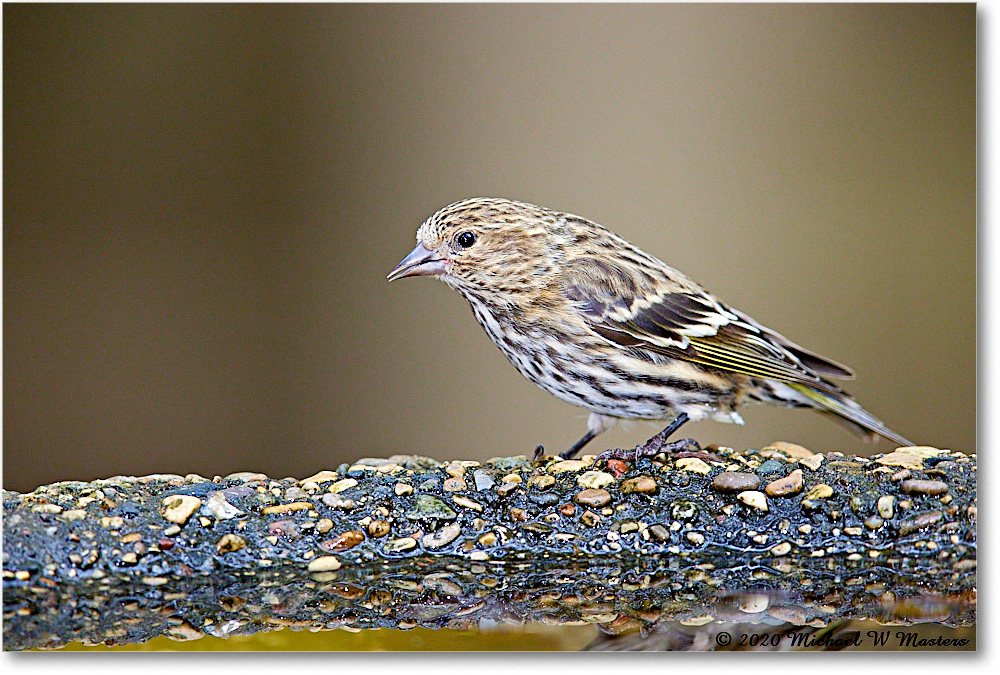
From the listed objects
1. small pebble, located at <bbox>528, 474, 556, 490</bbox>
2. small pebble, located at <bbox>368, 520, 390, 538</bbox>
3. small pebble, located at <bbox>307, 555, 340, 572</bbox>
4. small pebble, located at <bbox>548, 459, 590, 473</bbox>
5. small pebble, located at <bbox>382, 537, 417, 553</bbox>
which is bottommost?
small pebble, located at <bbox>307, 555, 340, 572</bbox>

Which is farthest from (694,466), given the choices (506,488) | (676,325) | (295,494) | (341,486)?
(295,494)

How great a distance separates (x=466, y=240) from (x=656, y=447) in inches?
27.6

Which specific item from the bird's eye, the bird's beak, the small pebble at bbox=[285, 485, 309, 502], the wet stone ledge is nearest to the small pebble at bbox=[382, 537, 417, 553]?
the wet stone ledge

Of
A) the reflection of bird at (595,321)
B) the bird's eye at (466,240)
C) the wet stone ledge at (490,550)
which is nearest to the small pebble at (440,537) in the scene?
the wet stone ledge at (490,550)

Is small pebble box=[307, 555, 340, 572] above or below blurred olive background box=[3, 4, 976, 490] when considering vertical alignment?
below

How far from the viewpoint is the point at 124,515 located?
2092 millimetres

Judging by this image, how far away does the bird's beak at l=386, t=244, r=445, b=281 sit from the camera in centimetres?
230

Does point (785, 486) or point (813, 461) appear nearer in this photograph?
point (785, 486)

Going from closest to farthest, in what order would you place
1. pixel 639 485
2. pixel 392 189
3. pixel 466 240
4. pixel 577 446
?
pixel 639 485, pixel 466 240, pixel 577 446, pixel 392 189

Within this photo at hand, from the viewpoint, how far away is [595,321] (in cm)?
237

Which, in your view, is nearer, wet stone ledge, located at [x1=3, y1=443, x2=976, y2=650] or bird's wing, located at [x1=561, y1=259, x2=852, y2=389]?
wet stone ledge, located at [x1=3, y1=443, x2=976, y2=650]

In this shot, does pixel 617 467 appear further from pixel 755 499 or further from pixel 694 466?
pixel 755 499

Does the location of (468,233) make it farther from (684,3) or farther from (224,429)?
(224,429)

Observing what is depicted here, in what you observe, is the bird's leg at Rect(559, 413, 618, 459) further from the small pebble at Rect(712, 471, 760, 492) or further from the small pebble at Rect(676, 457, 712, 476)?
the small pebble at Rect(712, 471, 760, 492)
